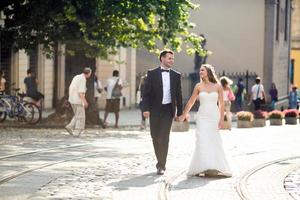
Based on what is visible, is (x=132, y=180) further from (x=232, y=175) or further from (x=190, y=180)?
(x=232, y=175)

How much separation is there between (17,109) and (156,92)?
12124 millimetres

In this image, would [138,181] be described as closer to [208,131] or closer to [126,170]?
[126,170]

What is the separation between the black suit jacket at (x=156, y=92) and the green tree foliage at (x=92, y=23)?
9.65 metres

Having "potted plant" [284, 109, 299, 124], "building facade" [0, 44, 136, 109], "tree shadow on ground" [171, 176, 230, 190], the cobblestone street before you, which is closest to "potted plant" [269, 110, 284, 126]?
"potted plant" [284, 109, 299, 124]

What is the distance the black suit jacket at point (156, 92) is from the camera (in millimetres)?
12016

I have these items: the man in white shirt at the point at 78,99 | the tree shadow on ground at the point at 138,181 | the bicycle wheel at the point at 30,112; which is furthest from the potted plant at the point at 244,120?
the tree shadow on ground at the point at 138,181

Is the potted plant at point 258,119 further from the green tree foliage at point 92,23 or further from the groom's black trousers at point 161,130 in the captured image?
the groom's black trousers at point 161,130

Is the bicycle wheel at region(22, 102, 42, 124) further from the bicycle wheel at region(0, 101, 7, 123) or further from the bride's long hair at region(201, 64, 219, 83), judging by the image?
the bride's long hair at region(201, 64, 219, 83)

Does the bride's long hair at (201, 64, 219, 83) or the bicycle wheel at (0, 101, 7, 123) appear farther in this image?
the bicycle wheel at (0, 101, 7, 123)

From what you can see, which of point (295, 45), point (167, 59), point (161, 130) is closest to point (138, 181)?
point (161, 130)

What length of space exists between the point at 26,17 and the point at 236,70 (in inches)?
962

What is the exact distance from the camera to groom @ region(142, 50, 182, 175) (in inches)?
472

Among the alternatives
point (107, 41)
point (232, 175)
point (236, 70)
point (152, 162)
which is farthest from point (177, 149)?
point (236, 70)

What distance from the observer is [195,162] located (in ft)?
38.6
